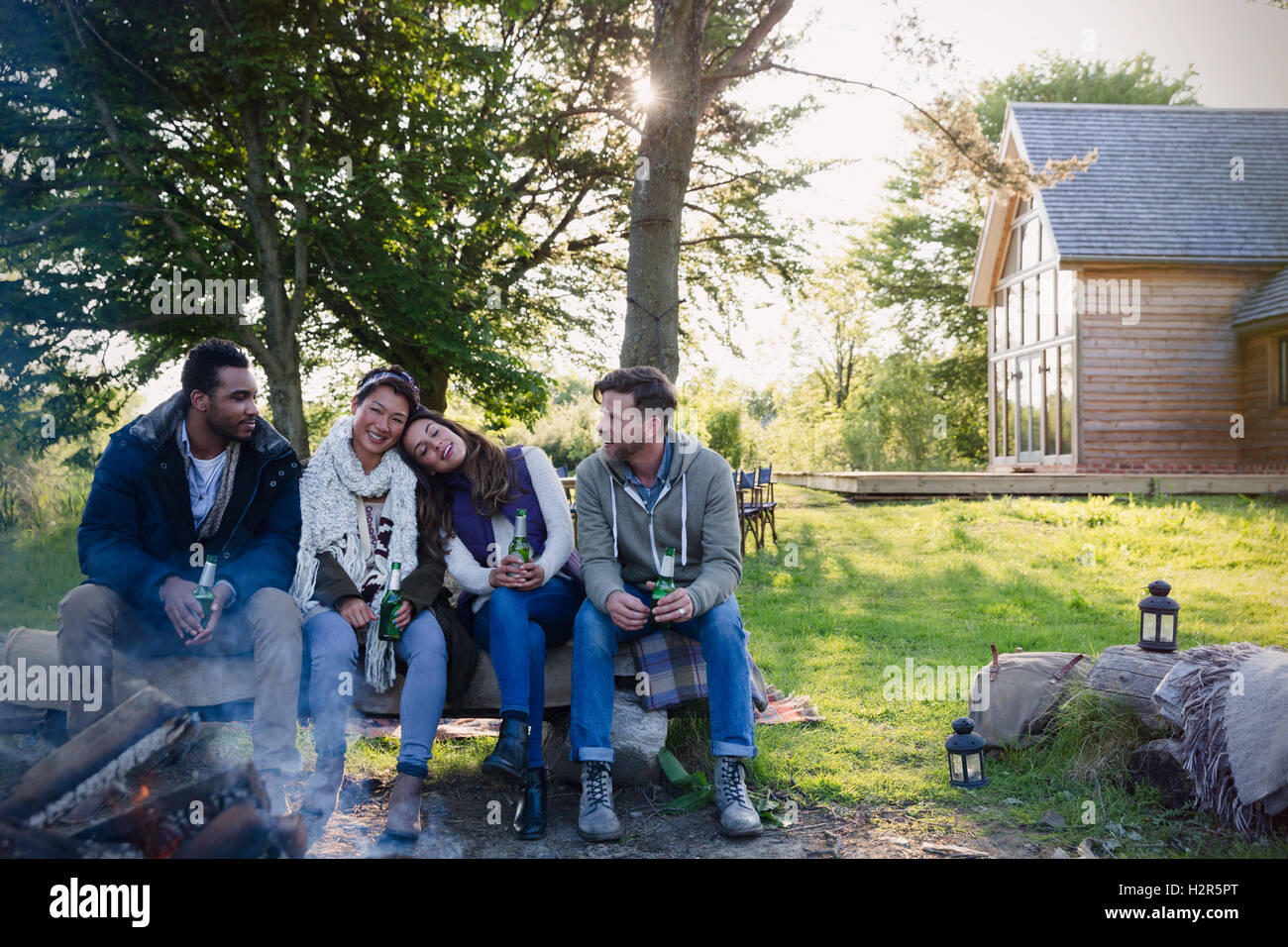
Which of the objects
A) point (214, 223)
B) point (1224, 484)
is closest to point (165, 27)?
point (214, 223)

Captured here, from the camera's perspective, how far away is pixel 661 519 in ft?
12.3

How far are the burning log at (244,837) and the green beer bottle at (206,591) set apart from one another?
116 cm

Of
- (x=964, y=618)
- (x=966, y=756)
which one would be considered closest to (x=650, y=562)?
(x=966, y=756)

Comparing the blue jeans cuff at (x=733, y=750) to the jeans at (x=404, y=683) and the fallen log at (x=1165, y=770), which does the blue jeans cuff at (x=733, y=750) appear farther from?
the fallen log at (x=1165, y=770)

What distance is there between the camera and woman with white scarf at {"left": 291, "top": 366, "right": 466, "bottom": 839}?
3.19 meters

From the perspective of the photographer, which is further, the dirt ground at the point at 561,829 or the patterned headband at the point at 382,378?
the patterned headband at the point at 382,378

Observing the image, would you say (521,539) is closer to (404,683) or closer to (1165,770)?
(404,683)

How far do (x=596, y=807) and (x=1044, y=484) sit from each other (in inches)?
539

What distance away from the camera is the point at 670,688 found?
3.63 m

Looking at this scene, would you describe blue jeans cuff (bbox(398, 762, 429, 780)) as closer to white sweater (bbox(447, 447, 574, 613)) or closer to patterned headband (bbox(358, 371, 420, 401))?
white sweater (bbox(447, 447, 574, 613))

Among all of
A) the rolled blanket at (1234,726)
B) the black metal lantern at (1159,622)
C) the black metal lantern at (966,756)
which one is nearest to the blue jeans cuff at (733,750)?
the black metal lantern at (966,756)

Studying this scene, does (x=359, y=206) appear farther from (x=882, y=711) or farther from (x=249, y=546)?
(x=882, y=711)

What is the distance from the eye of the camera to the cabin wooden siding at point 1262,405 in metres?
15.9
